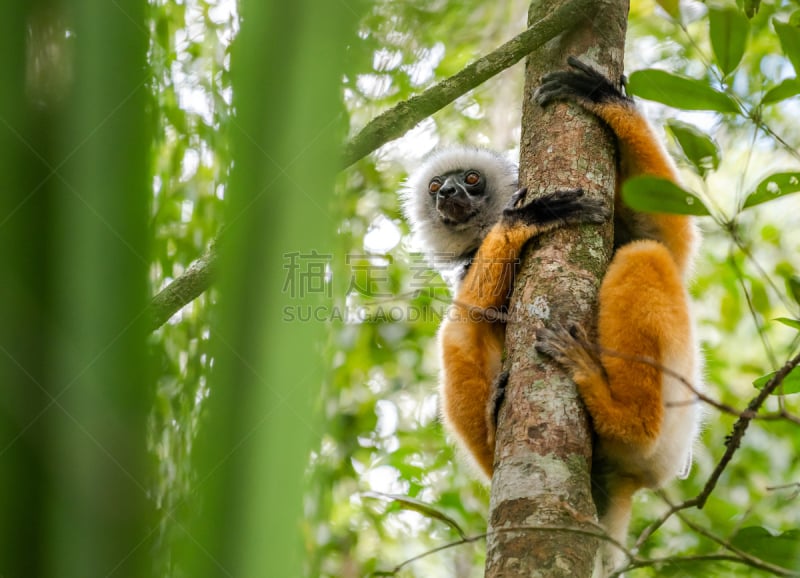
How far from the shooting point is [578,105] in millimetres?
3607

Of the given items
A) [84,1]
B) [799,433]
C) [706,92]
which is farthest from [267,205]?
[799,433]

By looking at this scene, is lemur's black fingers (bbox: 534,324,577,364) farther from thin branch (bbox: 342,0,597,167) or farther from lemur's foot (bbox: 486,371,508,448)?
thin branch (bbox: 342,0,597,167)

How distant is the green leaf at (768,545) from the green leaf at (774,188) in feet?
3.40

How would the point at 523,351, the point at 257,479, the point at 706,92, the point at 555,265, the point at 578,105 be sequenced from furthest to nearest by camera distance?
1. the point at 578,105
2. the point at 555,265
3. the point at 523,351
4. the point at 706,92
5. the point at 257,479

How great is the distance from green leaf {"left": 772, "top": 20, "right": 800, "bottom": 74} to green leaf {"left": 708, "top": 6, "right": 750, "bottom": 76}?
21 centimetres

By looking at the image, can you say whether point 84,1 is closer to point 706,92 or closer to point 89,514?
point 89,514

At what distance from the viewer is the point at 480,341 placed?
14.3 ft

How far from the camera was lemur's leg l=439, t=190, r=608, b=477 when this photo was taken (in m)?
3.86

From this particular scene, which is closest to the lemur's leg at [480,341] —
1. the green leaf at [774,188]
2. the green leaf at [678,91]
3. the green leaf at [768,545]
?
the green leaf at [678,91]

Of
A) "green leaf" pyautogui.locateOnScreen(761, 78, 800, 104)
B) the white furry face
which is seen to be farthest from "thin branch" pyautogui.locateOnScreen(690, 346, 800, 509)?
the white furry face

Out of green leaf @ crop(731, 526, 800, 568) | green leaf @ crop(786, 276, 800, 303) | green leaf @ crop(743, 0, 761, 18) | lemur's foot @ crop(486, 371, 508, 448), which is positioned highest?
green leaf @ crop(743, 0, 761, 18)

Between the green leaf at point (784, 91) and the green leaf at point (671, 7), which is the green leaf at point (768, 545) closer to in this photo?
the green leaf at point (784, 91)

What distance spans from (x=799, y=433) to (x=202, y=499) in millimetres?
6768

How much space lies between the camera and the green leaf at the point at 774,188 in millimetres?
2432
